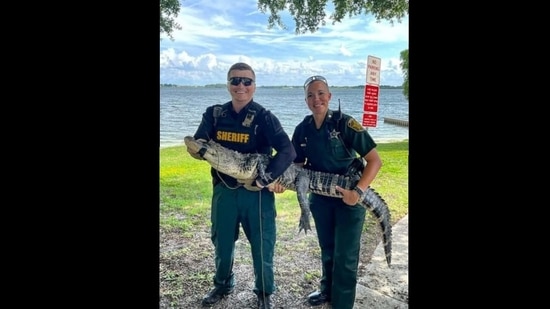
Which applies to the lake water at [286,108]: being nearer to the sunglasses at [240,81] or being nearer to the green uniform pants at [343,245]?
the sunglasses at [240,81]

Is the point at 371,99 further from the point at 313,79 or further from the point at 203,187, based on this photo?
the point at 203,187

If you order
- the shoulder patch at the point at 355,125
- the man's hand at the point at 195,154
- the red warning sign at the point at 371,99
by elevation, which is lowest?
the man's hand at the point at 195,154

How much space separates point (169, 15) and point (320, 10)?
76cm

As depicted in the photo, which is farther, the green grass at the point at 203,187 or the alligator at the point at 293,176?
the green grass at the point at 203,187

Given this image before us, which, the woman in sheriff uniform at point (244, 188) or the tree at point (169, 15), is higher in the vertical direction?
the tree at point (169, 15)

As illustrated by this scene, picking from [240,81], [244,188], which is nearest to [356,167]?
[244,188]

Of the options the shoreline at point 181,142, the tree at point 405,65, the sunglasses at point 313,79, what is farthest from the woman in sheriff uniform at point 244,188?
the tree at point 405,65

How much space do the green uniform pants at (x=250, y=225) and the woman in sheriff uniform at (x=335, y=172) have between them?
226 mm

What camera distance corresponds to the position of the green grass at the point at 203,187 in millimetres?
1995

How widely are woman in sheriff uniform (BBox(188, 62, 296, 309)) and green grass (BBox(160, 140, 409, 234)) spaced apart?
7 centimetres

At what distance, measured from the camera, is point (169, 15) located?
2.05 meters

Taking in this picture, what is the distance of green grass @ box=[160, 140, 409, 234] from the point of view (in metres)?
2.00
